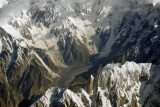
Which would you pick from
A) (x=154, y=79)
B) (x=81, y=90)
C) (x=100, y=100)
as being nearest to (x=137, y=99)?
(x=154, y=79)

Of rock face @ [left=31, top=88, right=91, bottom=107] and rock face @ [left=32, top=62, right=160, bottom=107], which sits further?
rock face @ [left=32, top=62, right=160, bottom=107]

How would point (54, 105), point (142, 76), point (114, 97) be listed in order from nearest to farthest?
point (54, 105) → point (114, 97) → point (142, 76)

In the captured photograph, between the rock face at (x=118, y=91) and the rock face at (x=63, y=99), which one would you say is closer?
the rock face at (x=63, y=99)

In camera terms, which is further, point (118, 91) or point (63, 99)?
point (118, 91)

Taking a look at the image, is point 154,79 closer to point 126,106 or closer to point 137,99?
point 137,99

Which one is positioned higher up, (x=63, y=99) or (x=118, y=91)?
(x=63, y=99)

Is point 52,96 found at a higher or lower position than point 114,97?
higher

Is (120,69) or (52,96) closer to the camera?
(52,96)

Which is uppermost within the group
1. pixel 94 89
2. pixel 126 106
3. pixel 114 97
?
pixel 94 89
